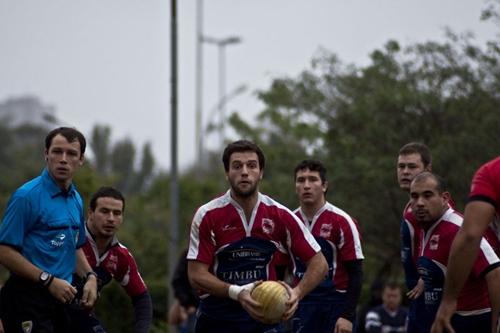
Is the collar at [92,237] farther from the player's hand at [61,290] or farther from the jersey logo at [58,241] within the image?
the player's hand at [61,290]

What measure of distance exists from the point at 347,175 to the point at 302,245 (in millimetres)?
13771

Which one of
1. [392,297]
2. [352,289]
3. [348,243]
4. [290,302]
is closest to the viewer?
[290,302]

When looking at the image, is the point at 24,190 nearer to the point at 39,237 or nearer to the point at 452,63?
the point at 39,237

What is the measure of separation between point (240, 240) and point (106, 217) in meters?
1.88

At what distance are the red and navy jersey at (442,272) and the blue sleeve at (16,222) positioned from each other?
353 cm

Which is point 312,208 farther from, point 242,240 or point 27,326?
point 27,326

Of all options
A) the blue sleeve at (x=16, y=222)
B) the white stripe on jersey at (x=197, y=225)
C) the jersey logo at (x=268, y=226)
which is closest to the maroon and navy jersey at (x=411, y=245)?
the jersey logo at (x=268, y=226)

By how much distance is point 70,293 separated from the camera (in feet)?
27.0

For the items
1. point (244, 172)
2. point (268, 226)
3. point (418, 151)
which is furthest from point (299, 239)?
point (418, 151)

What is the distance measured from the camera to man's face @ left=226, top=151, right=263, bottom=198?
8781 millimetres

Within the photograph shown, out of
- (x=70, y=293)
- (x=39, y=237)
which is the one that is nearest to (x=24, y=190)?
(x=39, y=237)

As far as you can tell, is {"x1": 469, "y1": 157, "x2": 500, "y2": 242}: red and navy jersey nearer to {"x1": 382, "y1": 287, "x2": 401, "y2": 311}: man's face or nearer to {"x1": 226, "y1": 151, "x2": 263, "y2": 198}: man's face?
{"x1": 226, "y1": 151, "x2": 263, "y2": 198}: man's face

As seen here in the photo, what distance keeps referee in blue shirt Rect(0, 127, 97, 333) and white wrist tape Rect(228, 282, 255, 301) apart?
1.28 m

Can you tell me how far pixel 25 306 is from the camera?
327 inches
